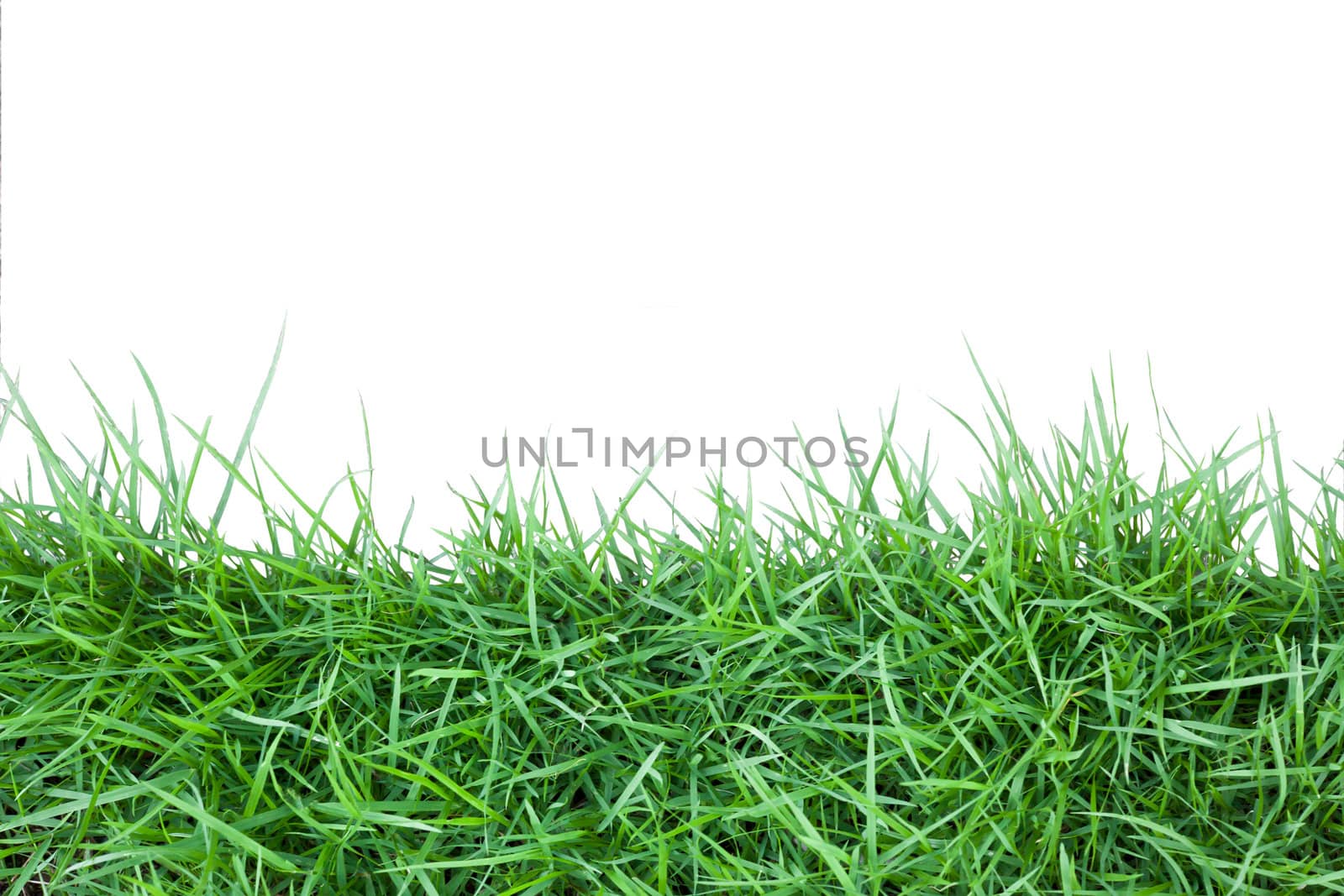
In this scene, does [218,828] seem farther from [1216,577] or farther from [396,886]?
[1216,577]

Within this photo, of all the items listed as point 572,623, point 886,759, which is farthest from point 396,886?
point 886,759

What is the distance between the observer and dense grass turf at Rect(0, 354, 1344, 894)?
523 millimetres

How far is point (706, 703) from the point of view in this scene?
0.55 metres

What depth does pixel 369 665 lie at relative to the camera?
1.85ft

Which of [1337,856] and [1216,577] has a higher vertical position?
[1216,577]

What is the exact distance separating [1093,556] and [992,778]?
151 mm

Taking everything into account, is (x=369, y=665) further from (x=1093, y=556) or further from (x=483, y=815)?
(x=1093, y=556)

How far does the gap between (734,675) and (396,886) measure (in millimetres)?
218

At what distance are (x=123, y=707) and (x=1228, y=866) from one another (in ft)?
1.98

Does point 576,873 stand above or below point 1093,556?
below

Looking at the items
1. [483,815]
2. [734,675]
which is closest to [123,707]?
[483,815]

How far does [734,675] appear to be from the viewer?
55cm

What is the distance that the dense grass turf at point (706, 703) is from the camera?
52 centimetres

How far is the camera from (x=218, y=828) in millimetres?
515
